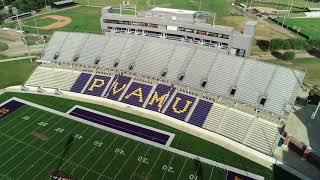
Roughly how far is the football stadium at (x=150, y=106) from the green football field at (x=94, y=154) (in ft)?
0.45

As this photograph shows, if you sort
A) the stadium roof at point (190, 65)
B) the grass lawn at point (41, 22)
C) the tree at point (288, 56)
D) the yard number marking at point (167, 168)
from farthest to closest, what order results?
the grass lawn at point (41, 22), the tree at point (288, 56), the stadium roof at point (190, 65), the yard number marking at point (167, 168)

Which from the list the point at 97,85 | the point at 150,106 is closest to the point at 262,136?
the point at 150,106

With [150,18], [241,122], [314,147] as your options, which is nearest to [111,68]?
[150,18]

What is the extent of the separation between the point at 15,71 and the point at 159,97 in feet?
111

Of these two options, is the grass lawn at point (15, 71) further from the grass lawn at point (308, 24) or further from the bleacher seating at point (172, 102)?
the grass lawn at point (308, 24)

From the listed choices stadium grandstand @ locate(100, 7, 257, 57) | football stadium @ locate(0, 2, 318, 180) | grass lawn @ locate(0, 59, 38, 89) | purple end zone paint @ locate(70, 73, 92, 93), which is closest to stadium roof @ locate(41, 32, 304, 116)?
football stadium @ locate(0, 2, 318, 180)

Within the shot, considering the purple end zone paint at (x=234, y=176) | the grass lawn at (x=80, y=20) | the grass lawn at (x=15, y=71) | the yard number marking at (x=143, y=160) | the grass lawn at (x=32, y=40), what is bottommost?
the purple end zone paint at (x=234, y=176)

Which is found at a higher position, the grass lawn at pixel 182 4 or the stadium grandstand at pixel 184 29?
the stadium grandstand at pixel 184 29

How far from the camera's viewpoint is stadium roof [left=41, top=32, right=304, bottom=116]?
45531mm

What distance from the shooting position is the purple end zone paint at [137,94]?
1988 inches

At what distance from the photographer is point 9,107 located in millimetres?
49375

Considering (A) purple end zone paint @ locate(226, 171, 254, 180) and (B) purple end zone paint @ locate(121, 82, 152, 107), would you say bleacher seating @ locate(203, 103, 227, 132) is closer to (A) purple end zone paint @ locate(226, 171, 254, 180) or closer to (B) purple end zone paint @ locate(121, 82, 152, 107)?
(A) purple end zone paint @ locate(226, 171, 254, 180)

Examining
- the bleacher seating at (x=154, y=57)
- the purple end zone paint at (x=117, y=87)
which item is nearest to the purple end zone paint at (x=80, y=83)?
the purple end zone paint at (x=117, y=87)

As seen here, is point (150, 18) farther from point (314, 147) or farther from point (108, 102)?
point (314, 147)
